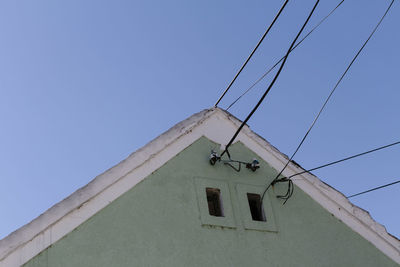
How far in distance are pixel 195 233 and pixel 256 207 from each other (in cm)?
116

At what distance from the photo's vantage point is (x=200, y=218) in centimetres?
767

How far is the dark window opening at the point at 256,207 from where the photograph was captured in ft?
26.9

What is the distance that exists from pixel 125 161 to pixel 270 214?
6.52 ft

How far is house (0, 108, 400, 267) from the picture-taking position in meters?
6.87

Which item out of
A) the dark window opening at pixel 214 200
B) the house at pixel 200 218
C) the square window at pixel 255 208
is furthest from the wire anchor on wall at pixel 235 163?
the dark window opening at pixel 214 200

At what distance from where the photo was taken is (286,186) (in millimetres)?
→ 8578

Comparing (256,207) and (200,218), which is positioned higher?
(256,207)

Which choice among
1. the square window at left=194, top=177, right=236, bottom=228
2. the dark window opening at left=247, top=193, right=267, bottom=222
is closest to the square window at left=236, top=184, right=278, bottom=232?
the dark window opening at left=247, top=193, right=267, bottom=222

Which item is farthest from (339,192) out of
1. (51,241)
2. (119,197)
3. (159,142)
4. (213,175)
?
(51,241)

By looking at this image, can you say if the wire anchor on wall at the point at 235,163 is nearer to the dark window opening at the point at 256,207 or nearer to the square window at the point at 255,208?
the square window at the point at 255,208

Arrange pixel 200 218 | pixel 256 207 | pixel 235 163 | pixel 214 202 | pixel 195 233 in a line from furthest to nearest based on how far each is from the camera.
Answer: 1. pixel 235 163
2. pixel 256 207
3. pixel 214 202
4. pixel 200 218
5. pixel 195 233

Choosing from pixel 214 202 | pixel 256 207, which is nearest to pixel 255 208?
pixel 256 207

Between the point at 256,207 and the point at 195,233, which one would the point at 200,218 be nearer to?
the point at 195,233

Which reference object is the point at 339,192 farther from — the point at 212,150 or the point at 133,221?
the point at 133,221
